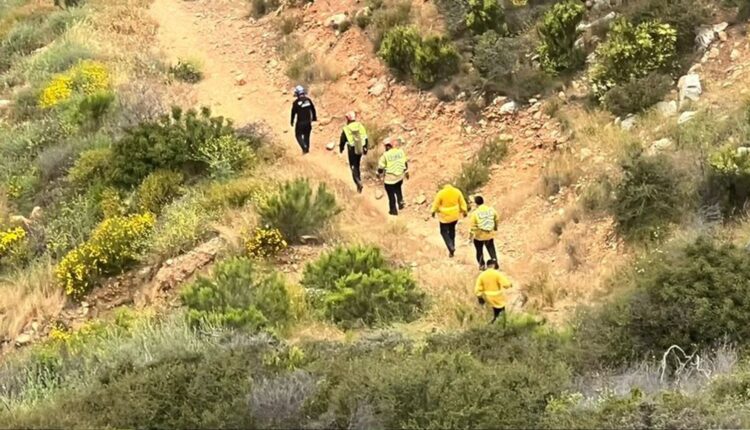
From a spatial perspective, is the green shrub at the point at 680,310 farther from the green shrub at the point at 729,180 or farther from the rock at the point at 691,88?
the rock at the point at 691,88

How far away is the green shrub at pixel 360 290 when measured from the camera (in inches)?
444

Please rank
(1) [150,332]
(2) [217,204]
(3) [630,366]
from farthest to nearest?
(2) [217,204] < (1) [150,332] < (3) [630,366]

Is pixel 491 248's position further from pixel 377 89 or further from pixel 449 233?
pixel 377 89

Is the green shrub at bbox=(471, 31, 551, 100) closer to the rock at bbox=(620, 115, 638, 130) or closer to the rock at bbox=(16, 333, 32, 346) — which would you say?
the rock at bbox=(620, 115, 638, 130)

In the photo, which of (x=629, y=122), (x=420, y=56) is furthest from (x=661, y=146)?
(x=420, y=56)

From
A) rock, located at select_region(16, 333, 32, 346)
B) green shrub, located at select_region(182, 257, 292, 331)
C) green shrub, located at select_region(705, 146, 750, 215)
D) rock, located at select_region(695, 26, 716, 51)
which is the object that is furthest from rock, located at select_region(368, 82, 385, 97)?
rock, located at select_region(16, 333, 32, 346)

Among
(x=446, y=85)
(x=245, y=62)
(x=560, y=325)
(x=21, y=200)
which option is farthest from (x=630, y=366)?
(x=245, y=62)

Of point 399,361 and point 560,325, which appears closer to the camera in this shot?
point 399,361

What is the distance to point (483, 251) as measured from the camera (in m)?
13.0

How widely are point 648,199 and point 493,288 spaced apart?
110 inches

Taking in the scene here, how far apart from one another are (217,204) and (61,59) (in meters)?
9.19

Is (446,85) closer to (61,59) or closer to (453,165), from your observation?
(453,165)

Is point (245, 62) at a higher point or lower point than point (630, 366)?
higher

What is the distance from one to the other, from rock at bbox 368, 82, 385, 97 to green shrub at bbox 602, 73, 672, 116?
491cm
